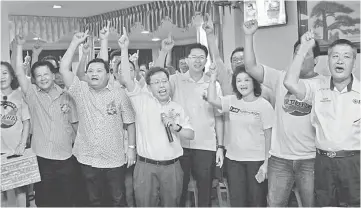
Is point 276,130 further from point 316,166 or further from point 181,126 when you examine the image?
point 181,126

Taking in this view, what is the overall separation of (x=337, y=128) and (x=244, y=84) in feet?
2.28

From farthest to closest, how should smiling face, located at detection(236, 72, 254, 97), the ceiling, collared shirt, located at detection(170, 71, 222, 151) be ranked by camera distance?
the ceiling
collared shirt, located at detection(170, 71, 222, 151)
smiling face, located at detection(236, 72, 254, 97)

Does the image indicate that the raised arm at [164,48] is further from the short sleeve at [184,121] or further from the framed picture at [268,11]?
the framed picture at [268,11]

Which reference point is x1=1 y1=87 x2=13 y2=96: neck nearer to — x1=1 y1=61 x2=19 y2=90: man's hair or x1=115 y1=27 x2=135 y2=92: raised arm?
x1=1 y1=61 x2=19 y2=90: man's hair

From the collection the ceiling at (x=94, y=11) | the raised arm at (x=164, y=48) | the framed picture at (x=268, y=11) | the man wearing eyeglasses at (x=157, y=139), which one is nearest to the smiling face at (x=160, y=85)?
the man wearing eyeglasses at (x=157, y=139)

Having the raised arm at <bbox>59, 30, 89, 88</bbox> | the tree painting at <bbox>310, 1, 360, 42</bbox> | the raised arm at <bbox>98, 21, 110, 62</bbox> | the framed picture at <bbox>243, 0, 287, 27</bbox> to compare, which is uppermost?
the framed picture at <bbox>243, 0, 287, 27</bbox>

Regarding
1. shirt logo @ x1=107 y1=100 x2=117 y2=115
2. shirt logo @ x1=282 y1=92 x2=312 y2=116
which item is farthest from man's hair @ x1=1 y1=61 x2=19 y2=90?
shirt logo @ x1=282 y1=92 x2=312 y2=116

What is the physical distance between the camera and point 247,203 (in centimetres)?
283

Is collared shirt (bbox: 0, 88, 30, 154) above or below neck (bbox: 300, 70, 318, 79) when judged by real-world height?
below

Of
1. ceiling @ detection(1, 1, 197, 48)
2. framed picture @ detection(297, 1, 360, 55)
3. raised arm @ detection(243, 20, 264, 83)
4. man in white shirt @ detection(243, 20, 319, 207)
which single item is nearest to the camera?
man in white shirt @ detection(243, 20, 319, 207)

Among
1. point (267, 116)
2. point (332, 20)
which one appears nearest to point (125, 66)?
point (267, 116)

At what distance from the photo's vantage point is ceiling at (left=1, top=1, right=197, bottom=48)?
19.7 ft

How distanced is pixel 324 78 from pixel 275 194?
75 cm

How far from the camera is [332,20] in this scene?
166 inches
